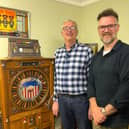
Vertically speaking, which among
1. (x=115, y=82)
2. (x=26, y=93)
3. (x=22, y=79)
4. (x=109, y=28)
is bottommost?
(x=26, y=93)

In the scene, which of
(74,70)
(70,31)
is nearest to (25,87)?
(74,70)

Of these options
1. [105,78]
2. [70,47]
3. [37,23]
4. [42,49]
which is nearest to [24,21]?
[37,23]

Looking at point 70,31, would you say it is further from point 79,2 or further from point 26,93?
point 79,2

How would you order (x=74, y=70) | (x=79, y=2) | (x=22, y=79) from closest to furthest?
1. (x=74, y=70)
2. (x=22, y=79)
3. (x=79, y=2)

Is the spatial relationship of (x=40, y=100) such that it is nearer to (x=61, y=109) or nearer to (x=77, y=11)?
(x=61, y=109)

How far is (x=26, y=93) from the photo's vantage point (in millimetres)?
2209

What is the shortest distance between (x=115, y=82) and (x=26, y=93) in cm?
125

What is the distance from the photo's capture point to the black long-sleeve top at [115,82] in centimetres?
129

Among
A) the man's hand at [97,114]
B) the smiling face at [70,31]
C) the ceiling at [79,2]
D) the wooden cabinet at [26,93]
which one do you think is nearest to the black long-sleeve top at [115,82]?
the man's hand at [97,114]

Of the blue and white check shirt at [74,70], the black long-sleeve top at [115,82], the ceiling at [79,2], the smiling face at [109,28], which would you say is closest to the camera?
the black long-sleeve top at [115,82]

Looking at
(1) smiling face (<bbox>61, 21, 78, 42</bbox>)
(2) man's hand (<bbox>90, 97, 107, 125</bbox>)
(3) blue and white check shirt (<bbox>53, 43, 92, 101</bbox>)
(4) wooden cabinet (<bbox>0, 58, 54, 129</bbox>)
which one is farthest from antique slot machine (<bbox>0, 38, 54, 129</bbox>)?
(2) man's hand (<bbox>90, 97, 107, 125</bbox>)

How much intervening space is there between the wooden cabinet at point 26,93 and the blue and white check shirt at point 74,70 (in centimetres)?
49

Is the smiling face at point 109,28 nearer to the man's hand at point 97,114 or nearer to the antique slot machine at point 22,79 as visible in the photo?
the man's hand at point 97,114

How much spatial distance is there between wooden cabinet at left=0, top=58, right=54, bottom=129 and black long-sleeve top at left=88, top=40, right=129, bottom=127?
3.41 feet
